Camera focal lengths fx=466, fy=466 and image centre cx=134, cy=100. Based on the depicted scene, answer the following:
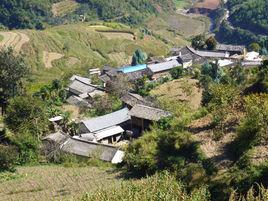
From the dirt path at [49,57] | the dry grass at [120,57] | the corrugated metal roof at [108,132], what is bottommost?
the dry grass at [120,57]

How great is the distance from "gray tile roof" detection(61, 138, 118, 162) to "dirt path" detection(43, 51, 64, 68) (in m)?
52.2

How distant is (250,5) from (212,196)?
102563 mm

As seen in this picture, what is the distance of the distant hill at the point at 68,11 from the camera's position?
11906cm

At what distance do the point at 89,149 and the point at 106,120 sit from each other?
578 cm

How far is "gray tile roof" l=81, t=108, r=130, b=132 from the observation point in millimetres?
34781

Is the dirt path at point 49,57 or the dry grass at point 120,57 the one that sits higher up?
the dirt path at point 49,57

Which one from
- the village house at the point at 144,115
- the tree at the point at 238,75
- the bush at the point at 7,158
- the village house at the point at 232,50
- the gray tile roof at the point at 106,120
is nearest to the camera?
the bush at the point at 7,158

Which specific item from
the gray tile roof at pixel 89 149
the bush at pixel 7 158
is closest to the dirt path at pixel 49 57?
the gray tile roof at pixel 89 149

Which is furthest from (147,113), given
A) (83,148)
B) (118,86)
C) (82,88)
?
(82,88)

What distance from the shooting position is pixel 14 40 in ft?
288

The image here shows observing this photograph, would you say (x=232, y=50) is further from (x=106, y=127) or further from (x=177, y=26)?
(x=177, y=26)

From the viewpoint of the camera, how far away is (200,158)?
19.7 meters

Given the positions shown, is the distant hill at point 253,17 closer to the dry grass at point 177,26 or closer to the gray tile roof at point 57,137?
the dry grass at point 177,26

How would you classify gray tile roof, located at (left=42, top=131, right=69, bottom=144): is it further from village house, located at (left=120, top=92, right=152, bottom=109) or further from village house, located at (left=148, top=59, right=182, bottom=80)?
village house, located at (left=148, top=59, right=182, bottom=80)
